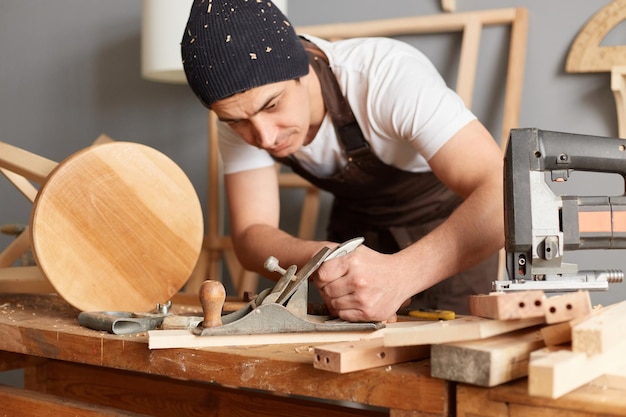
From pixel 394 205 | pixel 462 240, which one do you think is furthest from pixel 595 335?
pixel 394 205

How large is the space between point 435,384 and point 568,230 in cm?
45

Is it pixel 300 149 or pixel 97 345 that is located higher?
pixel 300 149

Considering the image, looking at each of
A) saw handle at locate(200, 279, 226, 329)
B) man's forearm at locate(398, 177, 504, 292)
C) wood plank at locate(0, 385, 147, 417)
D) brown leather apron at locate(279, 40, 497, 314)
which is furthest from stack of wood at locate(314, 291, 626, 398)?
brown leather apron at locate(279, 40, 497, 314)

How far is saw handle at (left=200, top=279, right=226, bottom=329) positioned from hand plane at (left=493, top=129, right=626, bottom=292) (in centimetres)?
52

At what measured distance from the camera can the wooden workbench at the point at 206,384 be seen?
1104 millimetres

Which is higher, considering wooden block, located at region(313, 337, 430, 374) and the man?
the man

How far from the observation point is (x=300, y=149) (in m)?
2.24

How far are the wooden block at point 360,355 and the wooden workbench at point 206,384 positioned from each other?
0.02 m

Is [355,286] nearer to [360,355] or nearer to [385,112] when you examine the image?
[360,355]

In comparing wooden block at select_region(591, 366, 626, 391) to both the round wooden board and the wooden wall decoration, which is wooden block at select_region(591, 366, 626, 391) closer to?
the round wooden board

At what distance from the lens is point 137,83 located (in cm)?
369

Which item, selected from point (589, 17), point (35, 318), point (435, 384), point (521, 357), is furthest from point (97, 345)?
point (589, 17)

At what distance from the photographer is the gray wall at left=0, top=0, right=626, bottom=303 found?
8.75 ft

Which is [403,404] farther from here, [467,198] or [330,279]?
[467,198]
